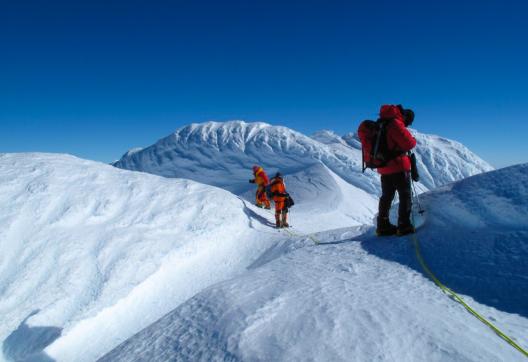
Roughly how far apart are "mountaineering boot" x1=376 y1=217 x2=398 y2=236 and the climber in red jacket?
0.25 feet

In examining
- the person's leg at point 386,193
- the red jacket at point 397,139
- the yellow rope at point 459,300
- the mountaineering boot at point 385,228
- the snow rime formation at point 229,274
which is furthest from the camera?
the mountaineering boot at point 385,228

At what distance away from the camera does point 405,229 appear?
209 inches

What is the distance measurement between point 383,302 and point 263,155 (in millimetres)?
40823

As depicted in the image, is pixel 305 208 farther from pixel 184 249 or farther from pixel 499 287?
pixel 499 287

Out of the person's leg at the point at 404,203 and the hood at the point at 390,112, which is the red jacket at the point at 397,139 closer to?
the hood at the point at 390,112

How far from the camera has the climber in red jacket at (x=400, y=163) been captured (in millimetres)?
5059

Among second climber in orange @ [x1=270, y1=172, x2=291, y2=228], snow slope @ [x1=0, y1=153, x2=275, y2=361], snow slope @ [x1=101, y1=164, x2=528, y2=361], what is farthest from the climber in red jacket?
second climber in orange @ [x1=270, y1=172, x2=291, y2=228]

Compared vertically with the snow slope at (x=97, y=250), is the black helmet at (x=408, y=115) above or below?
above

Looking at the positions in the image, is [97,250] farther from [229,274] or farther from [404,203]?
[404,203]

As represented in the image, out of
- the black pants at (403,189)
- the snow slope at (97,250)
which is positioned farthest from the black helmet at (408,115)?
the snow slope at (97,250)

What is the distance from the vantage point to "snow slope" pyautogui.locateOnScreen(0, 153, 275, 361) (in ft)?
21.2

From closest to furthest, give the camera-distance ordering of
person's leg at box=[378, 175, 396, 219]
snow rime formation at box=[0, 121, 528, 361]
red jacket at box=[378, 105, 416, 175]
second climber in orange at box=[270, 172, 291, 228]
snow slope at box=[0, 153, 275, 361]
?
snow rime formation at box=[0, 121, 528, 361] → red jacket at box=[378, 105, 416, 175] → person's leg at box=[378, 175, 396, 219] → snow slope at box=[0, 153, 275, 361] → second climber in orange at box=[270, 172, 291, 228]

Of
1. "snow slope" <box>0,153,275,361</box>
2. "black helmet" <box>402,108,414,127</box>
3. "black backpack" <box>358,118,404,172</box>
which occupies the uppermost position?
"black helmet" <box>402,108,414,127</box>

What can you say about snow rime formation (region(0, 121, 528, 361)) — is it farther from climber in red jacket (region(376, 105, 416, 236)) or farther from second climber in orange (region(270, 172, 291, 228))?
second climber in orange (region(270, 172, 291, 228))
